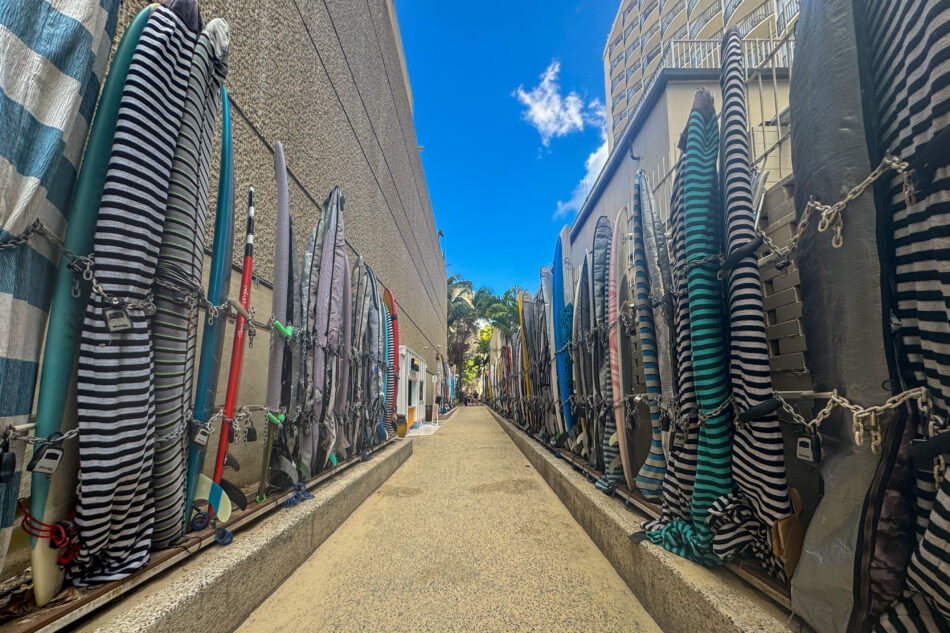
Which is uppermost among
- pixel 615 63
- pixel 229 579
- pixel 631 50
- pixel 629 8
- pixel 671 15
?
pixel 629 8

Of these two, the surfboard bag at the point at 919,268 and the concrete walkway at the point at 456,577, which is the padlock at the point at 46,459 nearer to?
the concrete walkway at the point at 456,577

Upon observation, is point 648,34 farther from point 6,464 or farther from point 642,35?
point 6,464

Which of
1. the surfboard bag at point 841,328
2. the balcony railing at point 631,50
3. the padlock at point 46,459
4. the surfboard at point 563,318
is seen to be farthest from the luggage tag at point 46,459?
the balcony railing at point 631,50

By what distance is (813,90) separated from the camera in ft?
3.68

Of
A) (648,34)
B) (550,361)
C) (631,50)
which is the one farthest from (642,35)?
(550,361)

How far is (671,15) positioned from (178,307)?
127ft

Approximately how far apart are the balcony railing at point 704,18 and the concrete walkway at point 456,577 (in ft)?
114

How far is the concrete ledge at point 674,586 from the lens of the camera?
103 cm

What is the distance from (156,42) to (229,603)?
205 centimetres

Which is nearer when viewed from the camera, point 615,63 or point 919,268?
point 919,268

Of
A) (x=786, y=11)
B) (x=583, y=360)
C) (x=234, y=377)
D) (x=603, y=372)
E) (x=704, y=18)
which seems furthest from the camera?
(x=704, y=18)

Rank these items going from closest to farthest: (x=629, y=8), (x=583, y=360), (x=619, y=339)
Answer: (x=619, y=339) < (x=583, y=360) < (x=629, y=8)

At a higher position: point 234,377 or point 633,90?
point 633,90

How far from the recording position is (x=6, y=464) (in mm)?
901
